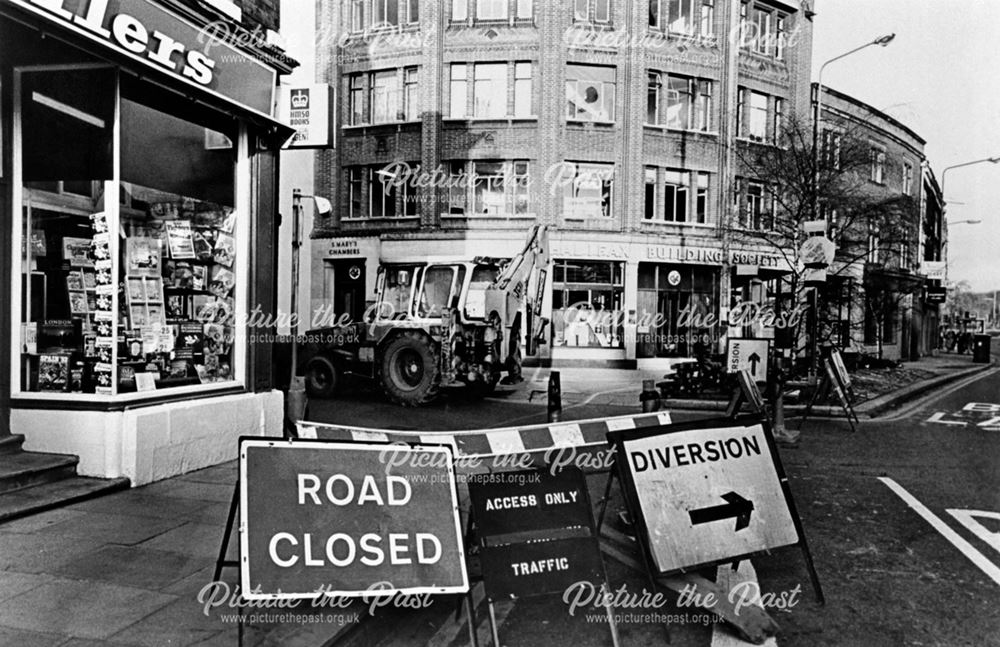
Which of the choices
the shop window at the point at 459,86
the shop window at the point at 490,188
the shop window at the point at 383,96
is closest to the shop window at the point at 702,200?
the shop window at the point at 490,188

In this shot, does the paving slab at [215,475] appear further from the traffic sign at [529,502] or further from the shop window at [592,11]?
the shop window at [592,11]

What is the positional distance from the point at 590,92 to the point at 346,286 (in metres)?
11.7

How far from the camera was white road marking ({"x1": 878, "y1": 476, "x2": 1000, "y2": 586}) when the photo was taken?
17.1ft

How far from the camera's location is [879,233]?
20.0 metres

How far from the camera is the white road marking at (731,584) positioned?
4.01 m

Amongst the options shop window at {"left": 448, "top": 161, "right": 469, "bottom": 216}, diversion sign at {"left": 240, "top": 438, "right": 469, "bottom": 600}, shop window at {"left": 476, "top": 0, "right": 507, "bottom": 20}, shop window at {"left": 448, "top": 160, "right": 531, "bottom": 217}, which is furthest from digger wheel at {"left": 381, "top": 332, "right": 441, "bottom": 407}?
shop window at {"left": 476, "top": 0, "right": 507, "bottom": 20}

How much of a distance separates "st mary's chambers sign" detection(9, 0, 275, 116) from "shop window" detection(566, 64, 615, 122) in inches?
790

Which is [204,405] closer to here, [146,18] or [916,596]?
[146,18]

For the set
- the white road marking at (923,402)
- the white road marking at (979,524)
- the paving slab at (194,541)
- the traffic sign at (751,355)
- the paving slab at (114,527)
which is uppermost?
the traffic sign at (751,355)

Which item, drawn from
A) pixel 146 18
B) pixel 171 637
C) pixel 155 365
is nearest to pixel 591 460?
pixel 171 637

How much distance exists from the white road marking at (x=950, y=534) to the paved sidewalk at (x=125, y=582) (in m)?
4.37

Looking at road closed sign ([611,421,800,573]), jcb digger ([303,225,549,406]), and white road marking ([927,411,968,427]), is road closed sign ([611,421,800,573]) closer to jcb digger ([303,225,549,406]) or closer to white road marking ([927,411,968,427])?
jcb digger ([303,225,549,406])

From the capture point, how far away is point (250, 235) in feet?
28.8

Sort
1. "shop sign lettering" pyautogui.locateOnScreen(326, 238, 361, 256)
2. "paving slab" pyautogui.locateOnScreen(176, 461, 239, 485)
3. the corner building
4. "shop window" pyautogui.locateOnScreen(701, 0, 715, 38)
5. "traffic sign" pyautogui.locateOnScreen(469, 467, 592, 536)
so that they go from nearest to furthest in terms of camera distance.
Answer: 1. "traffic sign" pyautogui.locateOnScreen(469, 467, 592, 536)
2. "paving slab" pyautogui.locateOnScreen(176, 461, 239, 485)
3. the corner building
4. "shop sign lettering" pyautogui.locateOnScreen(326, 238, 361, 256)
5. "shop window" pyautogui.locateOnScreen(701, 0, 715, 38)
